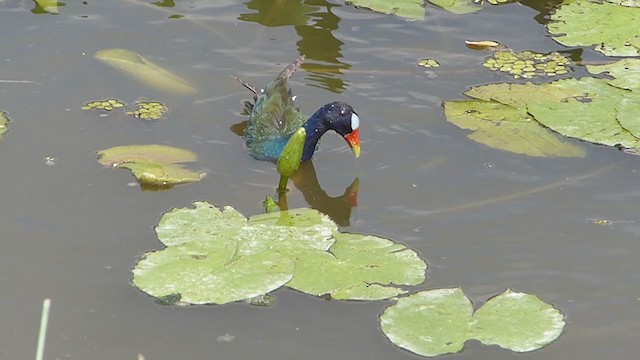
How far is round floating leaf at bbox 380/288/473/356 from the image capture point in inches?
180

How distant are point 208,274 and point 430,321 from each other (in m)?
1.03

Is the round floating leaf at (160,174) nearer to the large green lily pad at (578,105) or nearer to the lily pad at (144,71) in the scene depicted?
the lily pad at (144,71)

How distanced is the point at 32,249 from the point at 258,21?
3.12m

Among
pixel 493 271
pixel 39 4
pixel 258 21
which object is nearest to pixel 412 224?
pixel 493 271

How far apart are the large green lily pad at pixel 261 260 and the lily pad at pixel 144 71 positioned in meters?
1.92

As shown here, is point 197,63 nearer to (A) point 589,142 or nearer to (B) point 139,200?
(B) point 139,200

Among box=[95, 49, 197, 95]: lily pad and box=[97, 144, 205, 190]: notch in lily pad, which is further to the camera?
box=[95, 49, 197, 95]: lily pad

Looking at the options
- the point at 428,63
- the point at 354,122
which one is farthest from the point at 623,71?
the point at 354,122

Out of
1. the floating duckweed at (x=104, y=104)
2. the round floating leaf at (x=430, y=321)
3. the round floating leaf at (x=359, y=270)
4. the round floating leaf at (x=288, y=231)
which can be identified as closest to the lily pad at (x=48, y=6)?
the floating duckweed at (x=104, y=104)

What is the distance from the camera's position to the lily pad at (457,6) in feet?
26.3

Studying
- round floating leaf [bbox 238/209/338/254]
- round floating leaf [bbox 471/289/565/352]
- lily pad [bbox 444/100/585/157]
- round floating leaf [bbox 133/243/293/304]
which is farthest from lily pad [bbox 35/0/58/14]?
round floating leaf [bbox 471/289/565/352]

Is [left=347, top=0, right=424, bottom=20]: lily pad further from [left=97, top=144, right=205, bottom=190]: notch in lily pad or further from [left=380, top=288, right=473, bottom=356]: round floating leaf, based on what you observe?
[left=380, top=288, right=473, bottom=356]: round floating leaf

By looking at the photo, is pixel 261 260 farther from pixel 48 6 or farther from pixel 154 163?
pixel 48 6

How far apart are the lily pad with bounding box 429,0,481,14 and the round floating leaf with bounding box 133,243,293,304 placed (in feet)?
11.8
